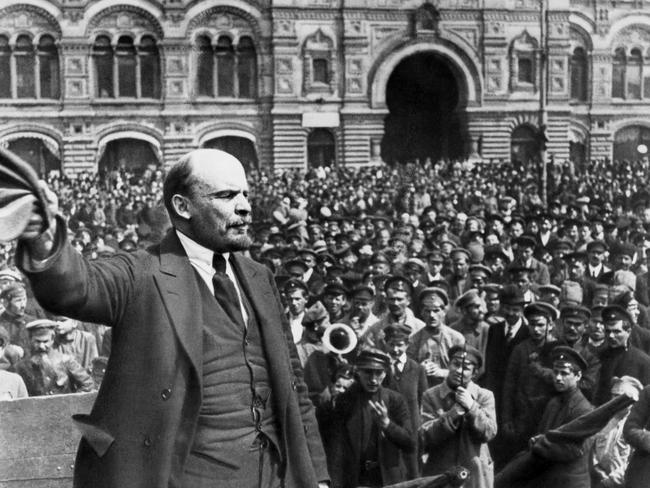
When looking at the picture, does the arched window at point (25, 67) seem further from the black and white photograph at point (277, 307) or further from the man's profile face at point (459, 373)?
the man's profile face at point (459, 373)

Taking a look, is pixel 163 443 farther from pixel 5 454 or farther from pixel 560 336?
pixel 560 336

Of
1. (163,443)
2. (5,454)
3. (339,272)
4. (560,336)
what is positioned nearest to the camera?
(163,443)

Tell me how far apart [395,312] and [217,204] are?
5.48m

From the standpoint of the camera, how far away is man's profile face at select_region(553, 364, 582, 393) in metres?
6.73

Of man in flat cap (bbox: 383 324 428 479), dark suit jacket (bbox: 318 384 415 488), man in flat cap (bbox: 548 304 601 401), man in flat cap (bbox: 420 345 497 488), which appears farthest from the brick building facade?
man in flat cap (bbox: 420 345 497 488)

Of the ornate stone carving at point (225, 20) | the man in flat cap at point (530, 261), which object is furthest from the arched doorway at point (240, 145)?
the man in flat cap at point (530, 261)

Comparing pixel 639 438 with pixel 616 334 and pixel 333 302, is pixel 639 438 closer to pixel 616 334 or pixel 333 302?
pixel 616 334

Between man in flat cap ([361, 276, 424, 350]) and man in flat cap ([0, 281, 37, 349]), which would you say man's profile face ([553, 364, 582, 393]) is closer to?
man in flat cap ([361, 276, 424, 350])

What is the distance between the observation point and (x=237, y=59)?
36.8 meters

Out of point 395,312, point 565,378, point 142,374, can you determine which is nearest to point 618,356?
point 565,378

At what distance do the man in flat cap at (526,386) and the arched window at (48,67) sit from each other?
29883 millimetres

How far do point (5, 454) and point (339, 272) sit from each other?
7.67 m

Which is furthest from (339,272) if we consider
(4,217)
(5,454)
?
(4,217)

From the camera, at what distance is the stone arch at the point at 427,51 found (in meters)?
37.6
